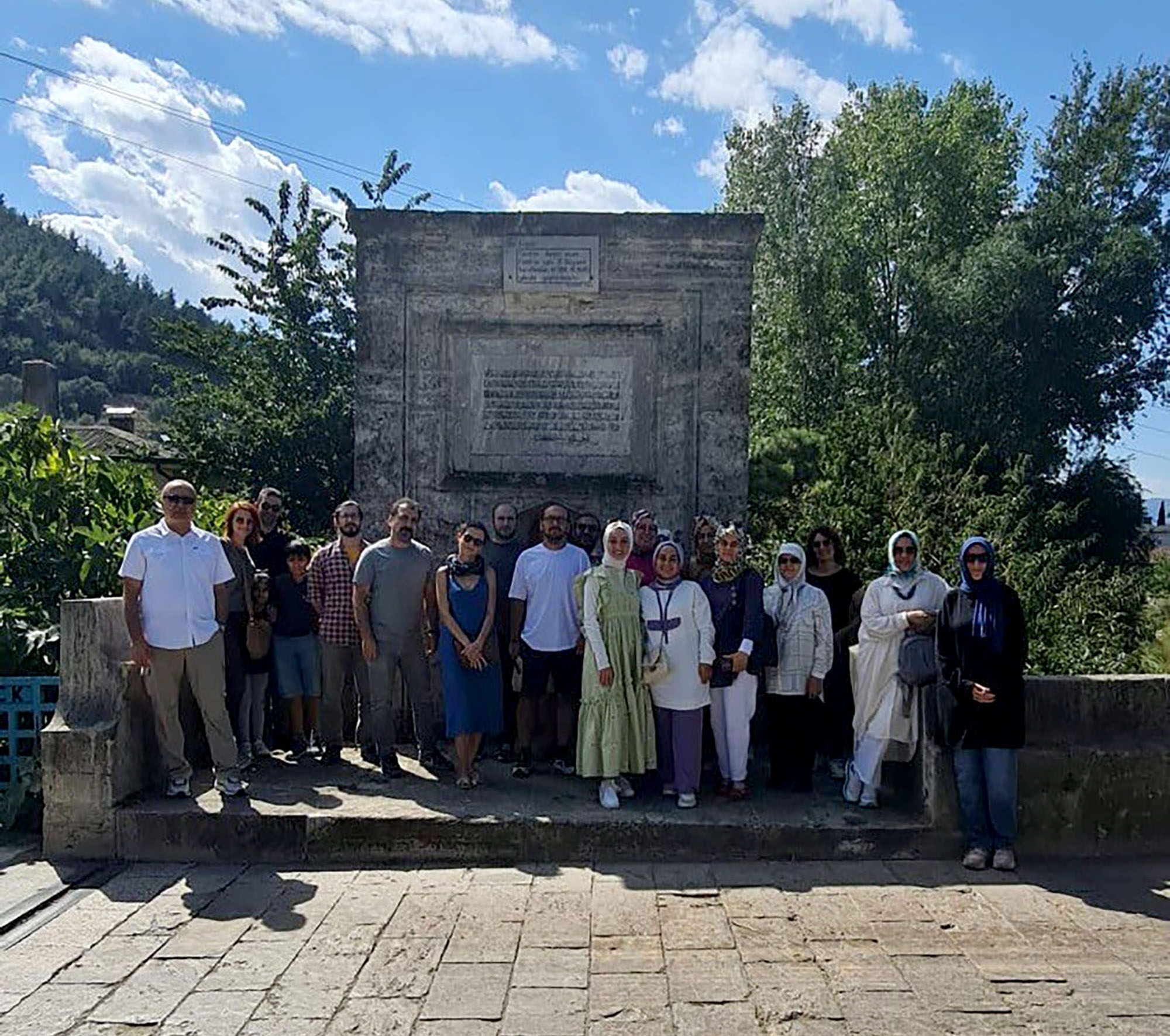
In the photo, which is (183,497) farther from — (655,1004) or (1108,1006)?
(1108,1006)

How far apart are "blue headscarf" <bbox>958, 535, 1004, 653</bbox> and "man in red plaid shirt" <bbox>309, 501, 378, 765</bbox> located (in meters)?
3.54

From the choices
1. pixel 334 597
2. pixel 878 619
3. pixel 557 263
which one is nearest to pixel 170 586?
pixel 334 597

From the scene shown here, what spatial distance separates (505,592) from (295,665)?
4.65 ft

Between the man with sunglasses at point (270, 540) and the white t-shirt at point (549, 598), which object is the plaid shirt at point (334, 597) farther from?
the white t-shirt at point (549, 598)

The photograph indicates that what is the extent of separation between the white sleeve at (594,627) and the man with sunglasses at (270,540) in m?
2.08

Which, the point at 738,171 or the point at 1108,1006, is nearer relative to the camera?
the point at 1108,1006

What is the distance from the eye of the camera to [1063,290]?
78.7ft

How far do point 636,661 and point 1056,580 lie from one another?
5070mm

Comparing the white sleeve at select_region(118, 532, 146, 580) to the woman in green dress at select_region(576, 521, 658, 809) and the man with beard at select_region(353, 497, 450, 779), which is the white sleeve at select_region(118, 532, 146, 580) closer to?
the man with beard at select_region(353, 497, 450, 779)

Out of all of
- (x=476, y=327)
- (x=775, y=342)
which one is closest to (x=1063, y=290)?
(x=775, y=342)

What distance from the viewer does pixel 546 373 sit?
8.04m

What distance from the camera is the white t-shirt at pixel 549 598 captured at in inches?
254

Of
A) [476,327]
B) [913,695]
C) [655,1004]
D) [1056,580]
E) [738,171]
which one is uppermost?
[738,171]

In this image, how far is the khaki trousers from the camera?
588cm
